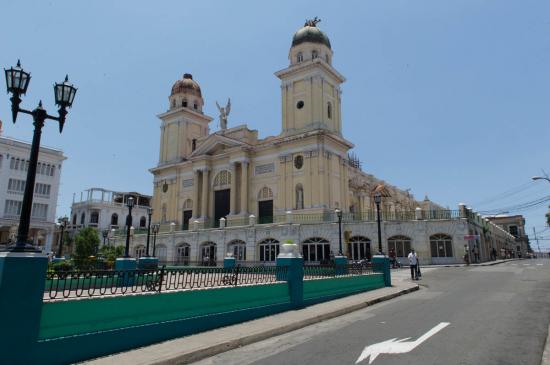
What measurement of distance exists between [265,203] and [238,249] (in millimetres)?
6781

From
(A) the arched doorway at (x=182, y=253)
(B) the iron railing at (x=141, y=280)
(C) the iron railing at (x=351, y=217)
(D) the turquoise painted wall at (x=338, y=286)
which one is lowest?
(D) the turquoise painted wall at (x=338, y=286)

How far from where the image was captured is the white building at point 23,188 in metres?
53.5

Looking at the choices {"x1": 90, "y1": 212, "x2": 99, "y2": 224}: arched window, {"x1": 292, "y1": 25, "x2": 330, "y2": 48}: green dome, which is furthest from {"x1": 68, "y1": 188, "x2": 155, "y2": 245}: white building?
{"x1": 292, "y1": 25, "x2": 330, "y2": 48}: green dome

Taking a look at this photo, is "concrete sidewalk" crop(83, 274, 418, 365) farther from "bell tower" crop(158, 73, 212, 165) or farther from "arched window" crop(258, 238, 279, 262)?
"bell tower" crop(158, 73, 212, 165)

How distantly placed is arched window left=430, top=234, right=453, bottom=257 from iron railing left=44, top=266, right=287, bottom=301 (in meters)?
23.1

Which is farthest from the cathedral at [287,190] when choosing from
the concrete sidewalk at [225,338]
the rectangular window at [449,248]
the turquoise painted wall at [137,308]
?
the turquoise painted wall at [137,308]

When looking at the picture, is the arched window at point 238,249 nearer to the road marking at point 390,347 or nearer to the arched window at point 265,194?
the arched window at point 265,194

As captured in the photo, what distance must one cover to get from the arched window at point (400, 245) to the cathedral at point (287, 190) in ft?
0.26

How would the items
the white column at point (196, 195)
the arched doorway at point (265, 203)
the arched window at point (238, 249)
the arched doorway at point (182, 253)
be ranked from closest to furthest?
the arched window at point (238, 249)
the arched doorway at point (182, 253)
the arched doorway at point (265, 203)
the white column at point (196, 195)

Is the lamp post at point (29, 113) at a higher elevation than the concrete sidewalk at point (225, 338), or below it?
higher

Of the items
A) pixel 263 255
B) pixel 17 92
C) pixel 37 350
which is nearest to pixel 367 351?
pixel 37 350

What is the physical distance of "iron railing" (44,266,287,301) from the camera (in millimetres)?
6676

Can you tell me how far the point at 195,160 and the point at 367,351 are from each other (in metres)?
41.7

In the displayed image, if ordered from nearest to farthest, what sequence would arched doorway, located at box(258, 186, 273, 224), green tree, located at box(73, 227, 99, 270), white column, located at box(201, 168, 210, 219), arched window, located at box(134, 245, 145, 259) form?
green tree, located at box(73, 227, 99, 270) < arched doorway, located at box(258, 186, 273, 224) < white column, located at box(201, 168, 210, 219) < arched window, located at box(134, 245, 145, 259)
